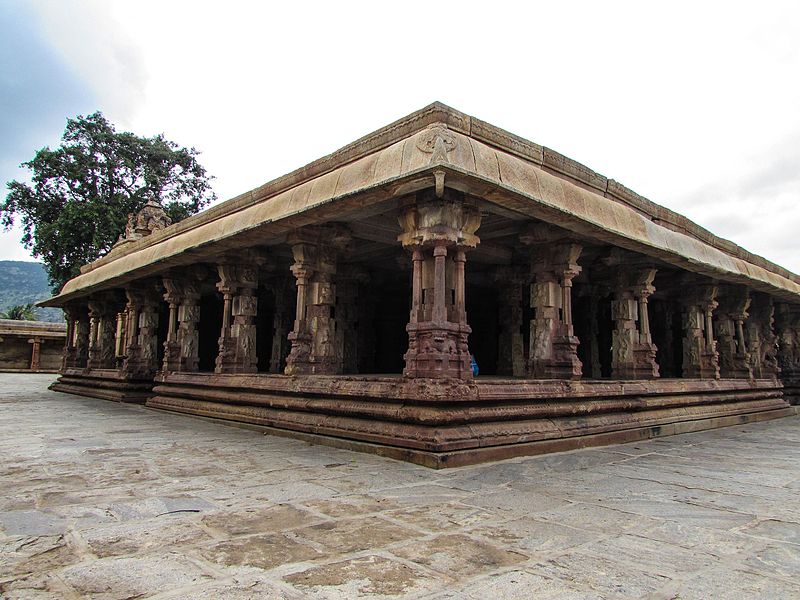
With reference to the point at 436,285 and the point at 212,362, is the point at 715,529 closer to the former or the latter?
the point at 436,285

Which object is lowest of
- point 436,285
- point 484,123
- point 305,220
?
point 436,285

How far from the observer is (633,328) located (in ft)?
28.5

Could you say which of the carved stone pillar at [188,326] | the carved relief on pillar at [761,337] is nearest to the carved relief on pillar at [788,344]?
the carved relief on pillar at [761,337]

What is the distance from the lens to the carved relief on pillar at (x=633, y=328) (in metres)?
8.45

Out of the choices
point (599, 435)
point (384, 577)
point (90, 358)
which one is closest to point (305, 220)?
point (599, 435)

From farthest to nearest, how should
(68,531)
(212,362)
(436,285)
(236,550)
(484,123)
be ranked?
(212,362), (484,123), (436,285), (68,531), (236,550)

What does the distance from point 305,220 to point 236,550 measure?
451 centimetres

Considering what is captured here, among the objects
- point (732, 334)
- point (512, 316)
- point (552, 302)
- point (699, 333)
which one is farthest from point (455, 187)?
point (732, 334)

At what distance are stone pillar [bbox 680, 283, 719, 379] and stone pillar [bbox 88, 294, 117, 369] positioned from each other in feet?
45.0

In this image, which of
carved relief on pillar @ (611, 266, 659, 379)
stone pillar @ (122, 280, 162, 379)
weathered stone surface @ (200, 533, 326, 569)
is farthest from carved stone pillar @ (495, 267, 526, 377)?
stone pillar @ (122, 280, 162, 379)

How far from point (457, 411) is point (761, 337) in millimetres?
10699

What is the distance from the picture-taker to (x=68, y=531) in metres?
2.89

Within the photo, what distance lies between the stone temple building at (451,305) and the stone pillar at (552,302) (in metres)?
0.02

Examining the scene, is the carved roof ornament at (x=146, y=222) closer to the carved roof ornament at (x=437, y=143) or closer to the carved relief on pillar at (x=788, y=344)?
the carved roof ornament at (x=437, y=143)
